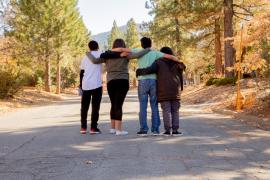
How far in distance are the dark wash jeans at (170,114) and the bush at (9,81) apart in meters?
19.9

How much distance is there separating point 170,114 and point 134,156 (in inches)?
117

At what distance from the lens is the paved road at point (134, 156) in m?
6.42

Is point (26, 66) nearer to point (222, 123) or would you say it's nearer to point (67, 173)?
point (222, 123)

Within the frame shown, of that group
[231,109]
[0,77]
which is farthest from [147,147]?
[0,77]

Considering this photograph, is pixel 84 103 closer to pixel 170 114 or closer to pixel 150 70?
pixel 150 70

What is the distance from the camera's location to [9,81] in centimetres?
2952

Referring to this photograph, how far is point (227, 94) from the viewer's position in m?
24.1

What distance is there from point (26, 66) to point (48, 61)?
264 cm

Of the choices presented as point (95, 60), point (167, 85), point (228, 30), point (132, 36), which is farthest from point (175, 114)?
point (132, 36)

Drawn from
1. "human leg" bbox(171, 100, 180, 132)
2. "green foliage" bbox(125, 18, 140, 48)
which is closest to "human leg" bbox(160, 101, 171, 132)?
"human leg" bbox(171, 100, 180, 132)

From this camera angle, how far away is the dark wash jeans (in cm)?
1041

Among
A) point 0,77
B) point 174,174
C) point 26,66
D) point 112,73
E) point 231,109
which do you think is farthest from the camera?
point 26,66

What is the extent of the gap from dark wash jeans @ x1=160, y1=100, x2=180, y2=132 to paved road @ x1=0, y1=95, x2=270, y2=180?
1.18ft

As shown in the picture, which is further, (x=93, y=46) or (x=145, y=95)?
(x=93, y=46)
